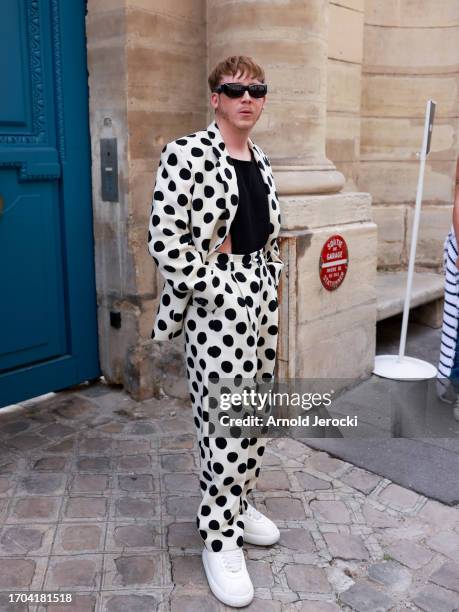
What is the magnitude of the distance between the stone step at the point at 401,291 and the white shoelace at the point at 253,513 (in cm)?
242

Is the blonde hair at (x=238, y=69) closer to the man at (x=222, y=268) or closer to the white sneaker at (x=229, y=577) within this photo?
the man at (x=222, y=268)

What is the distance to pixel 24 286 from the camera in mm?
4039

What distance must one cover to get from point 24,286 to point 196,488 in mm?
1547

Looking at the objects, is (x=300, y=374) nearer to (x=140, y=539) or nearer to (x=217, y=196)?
(x=140, y=539)

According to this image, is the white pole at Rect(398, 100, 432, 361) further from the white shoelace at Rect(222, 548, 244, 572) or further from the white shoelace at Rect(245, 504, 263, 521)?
the white shoelace at Rect(222, 548, 244, 572)

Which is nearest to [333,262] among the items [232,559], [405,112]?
[232,559]

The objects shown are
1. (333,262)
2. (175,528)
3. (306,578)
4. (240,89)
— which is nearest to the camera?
(240,89)

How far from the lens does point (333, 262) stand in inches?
163

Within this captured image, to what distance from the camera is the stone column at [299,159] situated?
391 centimetres

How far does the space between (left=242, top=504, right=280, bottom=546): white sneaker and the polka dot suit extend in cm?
23

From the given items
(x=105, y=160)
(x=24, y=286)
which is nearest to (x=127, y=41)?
(x=105, y=160)

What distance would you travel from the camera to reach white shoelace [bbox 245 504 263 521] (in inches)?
115

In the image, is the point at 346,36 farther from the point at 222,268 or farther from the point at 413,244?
the point at 222,268

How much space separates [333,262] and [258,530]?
1.76 m
